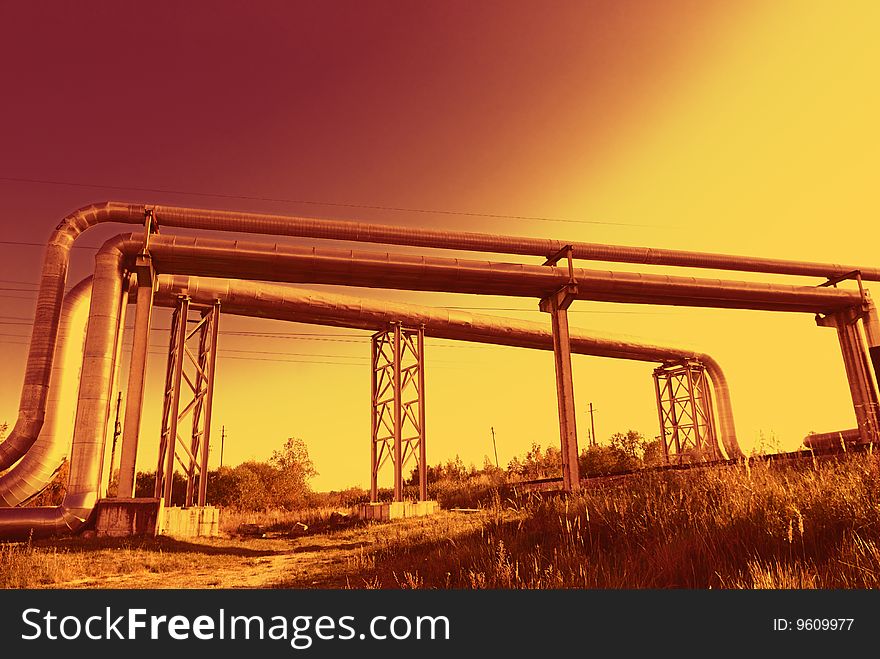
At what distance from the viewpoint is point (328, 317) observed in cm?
1780

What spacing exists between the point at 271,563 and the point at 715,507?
8394 millimetres

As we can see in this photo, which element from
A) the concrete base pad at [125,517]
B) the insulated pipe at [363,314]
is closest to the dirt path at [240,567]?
the concrete base pad at [125,517]

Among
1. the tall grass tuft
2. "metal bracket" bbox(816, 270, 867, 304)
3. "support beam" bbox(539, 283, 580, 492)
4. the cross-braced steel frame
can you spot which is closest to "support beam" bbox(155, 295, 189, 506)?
the cross-braced steel frame

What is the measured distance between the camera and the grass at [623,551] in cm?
465

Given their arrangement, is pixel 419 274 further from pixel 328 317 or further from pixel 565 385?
pixel 565 385

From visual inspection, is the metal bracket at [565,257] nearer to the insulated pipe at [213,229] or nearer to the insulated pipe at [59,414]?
the insulated pipe at [213,229]

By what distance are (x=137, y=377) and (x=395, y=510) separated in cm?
843

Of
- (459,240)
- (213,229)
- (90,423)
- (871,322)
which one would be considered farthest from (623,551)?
(871,322)

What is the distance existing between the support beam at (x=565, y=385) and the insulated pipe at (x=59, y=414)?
510 inches

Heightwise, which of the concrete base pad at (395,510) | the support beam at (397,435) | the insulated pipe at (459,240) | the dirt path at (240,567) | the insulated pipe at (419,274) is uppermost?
the insulated pipe at (459,240)

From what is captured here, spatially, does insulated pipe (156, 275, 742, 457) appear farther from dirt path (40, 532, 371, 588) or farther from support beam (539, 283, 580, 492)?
dirt path (40, 532, 371, 588)

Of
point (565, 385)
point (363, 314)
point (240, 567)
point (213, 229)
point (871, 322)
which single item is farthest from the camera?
point (871, 322)

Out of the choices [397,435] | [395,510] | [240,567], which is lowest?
[240,567]

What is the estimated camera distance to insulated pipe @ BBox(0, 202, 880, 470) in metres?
13.0
